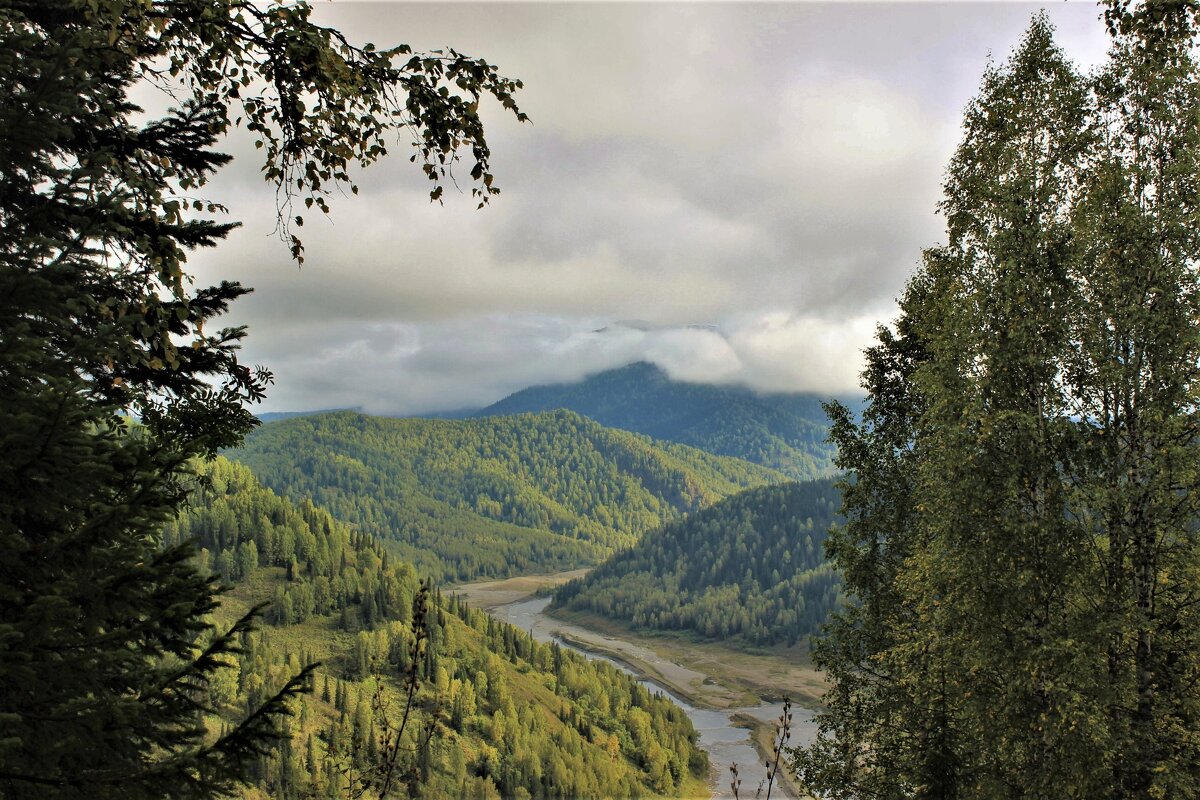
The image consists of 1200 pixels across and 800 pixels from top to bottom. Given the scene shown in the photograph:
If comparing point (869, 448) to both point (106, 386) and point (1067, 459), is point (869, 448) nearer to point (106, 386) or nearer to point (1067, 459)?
point (1067, 459)

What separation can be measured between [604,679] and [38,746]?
532 ft

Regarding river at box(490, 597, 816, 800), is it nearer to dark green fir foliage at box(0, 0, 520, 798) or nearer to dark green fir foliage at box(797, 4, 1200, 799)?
dark green fir foliage at box(797, 4, 1200, 799)

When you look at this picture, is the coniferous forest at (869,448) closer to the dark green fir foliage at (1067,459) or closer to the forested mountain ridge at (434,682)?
the dark green fir foliage at (1067,459)

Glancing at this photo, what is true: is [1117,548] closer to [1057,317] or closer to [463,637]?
[1057,317]

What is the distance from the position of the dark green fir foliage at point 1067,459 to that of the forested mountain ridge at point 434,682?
73.4 meters

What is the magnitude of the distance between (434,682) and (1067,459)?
424 feet

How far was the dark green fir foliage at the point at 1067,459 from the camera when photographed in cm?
1155

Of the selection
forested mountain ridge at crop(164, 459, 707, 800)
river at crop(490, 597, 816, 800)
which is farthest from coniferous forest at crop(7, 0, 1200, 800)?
river at crop(490, 597, 816, 800)

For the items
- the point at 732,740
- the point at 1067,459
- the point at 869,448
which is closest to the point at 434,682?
the point at 732,740

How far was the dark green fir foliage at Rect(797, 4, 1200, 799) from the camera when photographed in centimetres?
1155

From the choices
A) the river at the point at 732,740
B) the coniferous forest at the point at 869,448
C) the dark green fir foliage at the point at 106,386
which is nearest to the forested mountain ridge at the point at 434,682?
the river at the point at 732,740

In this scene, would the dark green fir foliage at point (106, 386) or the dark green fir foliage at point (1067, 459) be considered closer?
the dark green fir foliage at point (106, 386)

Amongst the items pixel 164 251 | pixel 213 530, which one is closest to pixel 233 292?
pixel 164 251

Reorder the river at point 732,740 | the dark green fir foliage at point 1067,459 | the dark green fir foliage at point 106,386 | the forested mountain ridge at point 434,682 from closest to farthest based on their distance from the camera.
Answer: the dark green fir foliage at point 106,386, the dark green fir foliage at point 1067,459, the river at point 732,740, the forested mountain ridge at point 434,682
